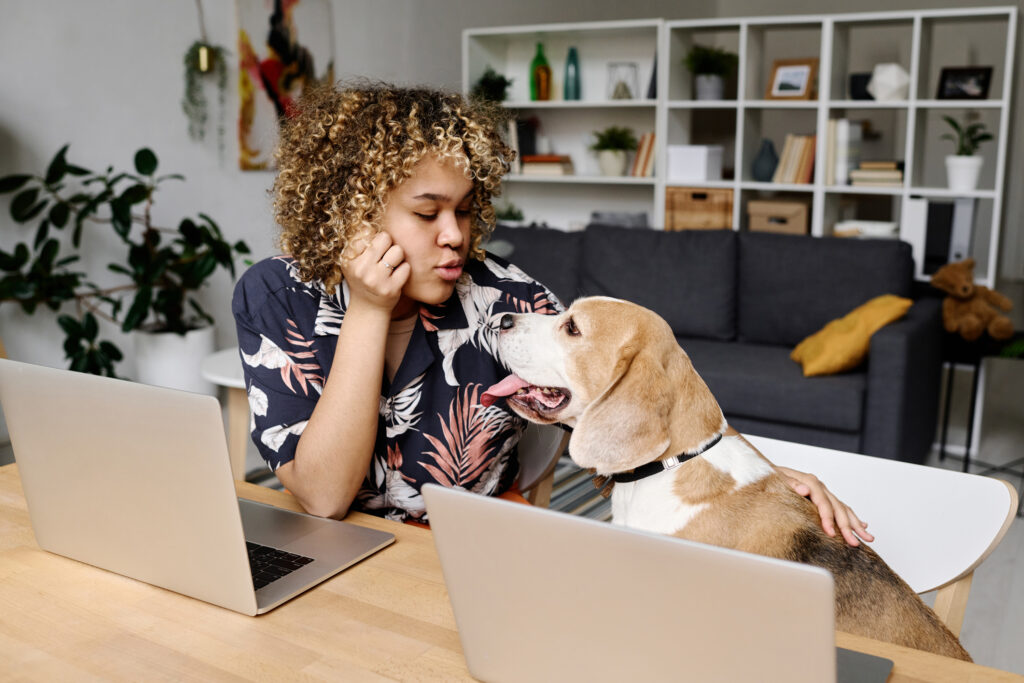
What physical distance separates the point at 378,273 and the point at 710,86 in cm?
406

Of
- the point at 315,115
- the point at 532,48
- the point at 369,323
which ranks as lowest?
the point at 369,323

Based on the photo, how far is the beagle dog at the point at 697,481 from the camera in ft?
3.51

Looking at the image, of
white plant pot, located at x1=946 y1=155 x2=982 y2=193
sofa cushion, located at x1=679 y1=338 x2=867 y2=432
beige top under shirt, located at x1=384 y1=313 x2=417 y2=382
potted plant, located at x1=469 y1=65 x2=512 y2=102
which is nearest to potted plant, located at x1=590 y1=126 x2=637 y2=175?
potted plant, located at x1=469 y1=65 x2=512 y2=102

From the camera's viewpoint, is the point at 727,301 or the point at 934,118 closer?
the point at 727,301

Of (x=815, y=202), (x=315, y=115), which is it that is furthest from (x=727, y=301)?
(x=315, y=115)

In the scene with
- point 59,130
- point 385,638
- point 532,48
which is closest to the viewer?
point 385,638

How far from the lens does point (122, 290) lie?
12.9 ft

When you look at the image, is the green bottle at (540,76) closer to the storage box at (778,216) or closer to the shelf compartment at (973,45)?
the storage box at (778,216)

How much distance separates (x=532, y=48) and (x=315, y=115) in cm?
445

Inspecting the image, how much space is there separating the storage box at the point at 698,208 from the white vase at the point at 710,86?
1.75 ft

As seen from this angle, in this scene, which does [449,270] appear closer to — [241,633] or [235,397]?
[241,633]

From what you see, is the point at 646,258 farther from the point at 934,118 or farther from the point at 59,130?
the point at 934,118

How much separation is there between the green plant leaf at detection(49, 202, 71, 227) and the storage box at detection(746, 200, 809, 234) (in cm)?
319

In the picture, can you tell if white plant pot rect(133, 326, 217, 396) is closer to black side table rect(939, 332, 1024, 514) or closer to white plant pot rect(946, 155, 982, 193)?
black side table rect(939, 332, 1024, 514)
